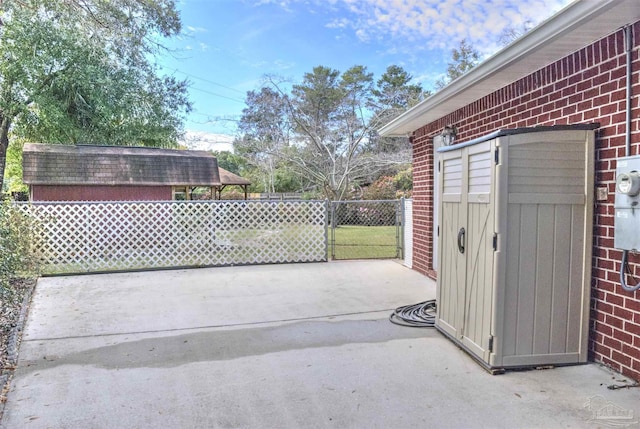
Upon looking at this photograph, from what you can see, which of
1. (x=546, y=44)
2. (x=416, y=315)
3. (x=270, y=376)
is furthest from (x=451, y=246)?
(x=270, y=376)

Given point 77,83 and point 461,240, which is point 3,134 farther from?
point 461,240

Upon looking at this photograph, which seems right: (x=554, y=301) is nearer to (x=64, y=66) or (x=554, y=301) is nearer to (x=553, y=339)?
(x=553, y=339)

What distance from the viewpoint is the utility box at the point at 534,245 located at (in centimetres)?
311

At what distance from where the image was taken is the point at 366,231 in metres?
15.7

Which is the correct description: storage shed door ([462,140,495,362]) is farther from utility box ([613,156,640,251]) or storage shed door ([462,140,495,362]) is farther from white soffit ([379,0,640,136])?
white soffit ([379,0,640,136])

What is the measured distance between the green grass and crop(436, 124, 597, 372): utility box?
614cm

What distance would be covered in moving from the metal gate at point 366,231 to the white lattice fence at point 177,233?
30.3 inches

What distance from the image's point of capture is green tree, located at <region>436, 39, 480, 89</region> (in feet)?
66.1

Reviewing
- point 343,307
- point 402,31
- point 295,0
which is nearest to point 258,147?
point 295,0

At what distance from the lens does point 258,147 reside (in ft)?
69.4

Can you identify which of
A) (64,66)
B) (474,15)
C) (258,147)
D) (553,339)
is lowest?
(553,339)

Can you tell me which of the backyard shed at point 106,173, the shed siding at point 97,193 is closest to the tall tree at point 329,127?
the backyard shed at point 106,173

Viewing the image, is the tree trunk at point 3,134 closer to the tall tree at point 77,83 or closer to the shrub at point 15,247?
the tall tree at point 77,83

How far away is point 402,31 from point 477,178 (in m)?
19.5
